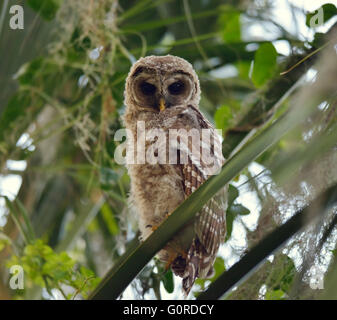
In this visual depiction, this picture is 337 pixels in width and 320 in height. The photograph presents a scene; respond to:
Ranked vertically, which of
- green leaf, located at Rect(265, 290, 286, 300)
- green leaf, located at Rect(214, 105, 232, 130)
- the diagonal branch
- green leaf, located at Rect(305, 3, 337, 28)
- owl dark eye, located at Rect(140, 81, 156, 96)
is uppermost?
green leaf, located at Rect(305, 3, 337, 28)

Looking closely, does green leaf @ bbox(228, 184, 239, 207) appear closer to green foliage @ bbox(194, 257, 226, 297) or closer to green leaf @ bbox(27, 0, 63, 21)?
green foliage @ bbox(194, 257, 226, 297)

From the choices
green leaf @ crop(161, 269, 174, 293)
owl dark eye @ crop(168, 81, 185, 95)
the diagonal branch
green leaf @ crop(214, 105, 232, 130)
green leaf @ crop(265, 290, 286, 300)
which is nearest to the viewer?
the diagonal branch

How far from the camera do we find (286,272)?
0.81m

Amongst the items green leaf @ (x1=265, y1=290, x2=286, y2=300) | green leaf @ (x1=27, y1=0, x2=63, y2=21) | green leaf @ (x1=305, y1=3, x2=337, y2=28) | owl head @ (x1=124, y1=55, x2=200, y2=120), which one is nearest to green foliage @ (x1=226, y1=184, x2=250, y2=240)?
green leaf @ (x1=265, y1=290, x2=286, y2=300)

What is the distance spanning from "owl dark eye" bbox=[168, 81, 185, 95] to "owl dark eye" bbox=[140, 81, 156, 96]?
0.04m

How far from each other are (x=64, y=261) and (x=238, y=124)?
0.53 meters

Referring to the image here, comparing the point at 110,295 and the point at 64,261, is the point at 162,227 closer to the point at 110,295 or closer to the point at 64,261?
the point at 110,295

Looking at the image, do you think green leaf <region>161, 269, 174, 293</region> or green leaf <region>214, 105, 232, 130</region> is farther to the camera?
green leaf <region>214, 105, 232, 130</region>

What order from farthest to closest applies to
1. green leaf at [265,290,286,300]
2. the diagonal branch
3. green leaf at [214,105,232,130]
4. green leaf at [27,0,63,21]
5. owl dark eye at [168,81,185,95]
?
green leaf at [27,0,63,21] < green leaf at [214,105,232,130] < owl dark eye at [168,81,185,95] < green leaf at [265,290,286,300] < the diagonal branch

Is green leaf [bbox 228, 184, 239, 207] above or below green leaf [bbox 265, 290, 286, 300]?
above

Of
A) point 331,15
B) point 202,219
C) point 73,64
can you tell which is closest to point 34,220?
point 73,64

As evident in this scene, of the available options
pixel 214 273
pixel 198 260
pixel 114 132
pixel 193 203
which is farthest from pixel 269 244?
pixel 114 132

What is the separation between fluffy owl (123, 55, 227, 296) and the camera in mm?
974

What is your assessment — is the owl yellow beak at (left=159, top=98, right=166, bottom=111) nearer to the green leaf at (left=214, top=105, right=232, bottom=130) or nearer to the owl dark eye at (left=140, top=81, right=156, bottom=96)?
the owl dark eye at (left=140, top=81, right=156, bottom=96)
